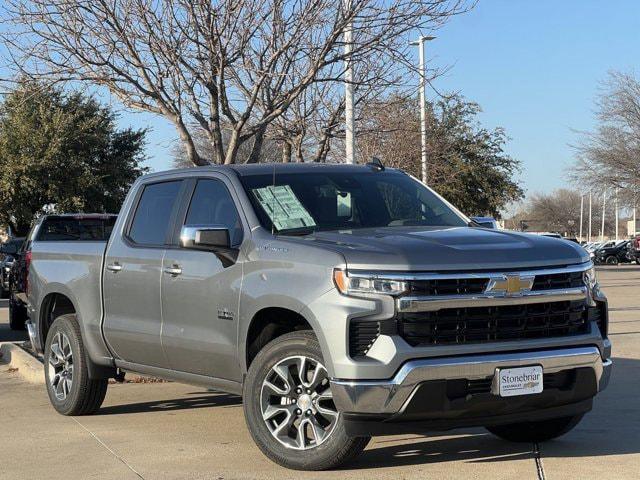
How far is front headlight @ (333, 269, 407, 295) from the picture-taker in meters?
5.65

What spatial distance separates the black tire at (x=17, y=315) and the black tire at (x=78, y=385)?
8.64 meters

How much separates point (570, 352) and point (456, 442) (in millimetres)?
1461

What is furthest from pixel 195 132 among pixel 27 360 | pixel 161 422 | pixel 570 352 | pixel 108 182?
pixel 108 182

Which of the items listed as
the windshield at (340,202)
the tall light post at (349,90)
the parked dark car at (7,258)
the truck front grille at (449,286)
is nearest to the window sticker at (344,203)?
the windshield at (340,202)

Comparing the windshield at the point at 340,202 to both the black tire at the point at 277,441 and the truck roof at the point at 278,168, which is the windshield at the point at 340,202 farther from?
the black tire at the point at 277,441

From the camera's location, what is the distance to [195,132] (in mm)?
14492

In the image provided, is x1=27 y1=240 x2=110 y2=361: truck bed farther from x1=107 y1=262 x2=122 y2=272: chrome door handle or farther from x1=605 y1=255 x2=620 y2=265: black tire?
x1=605 y1=255 x2=620 y2=265: black tire

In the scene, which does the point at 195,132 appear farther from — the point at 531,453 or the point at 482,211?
the point at 482,211

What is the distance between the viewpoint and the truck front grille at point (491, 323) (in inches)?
223

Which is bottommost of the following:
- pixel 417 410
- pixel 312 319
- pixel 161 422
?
pixel 161 422

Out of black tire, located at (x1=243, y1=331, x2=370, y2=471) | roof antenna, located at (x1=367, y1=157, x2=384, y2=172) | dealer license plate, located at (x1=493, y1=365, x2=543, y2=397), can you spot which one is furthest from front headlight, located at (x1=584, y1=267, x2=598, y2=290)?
roof antenna, located at (x1=367, y1=157, x2=384, y2=172)

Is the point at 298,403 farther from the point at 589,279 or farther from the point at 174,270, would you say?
the point at 589,279

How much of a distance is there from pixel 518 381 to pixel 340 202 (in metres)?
1.91

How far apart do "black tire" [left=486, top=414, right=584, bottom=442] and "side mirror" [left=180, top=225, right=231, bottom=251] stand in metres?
2.31
